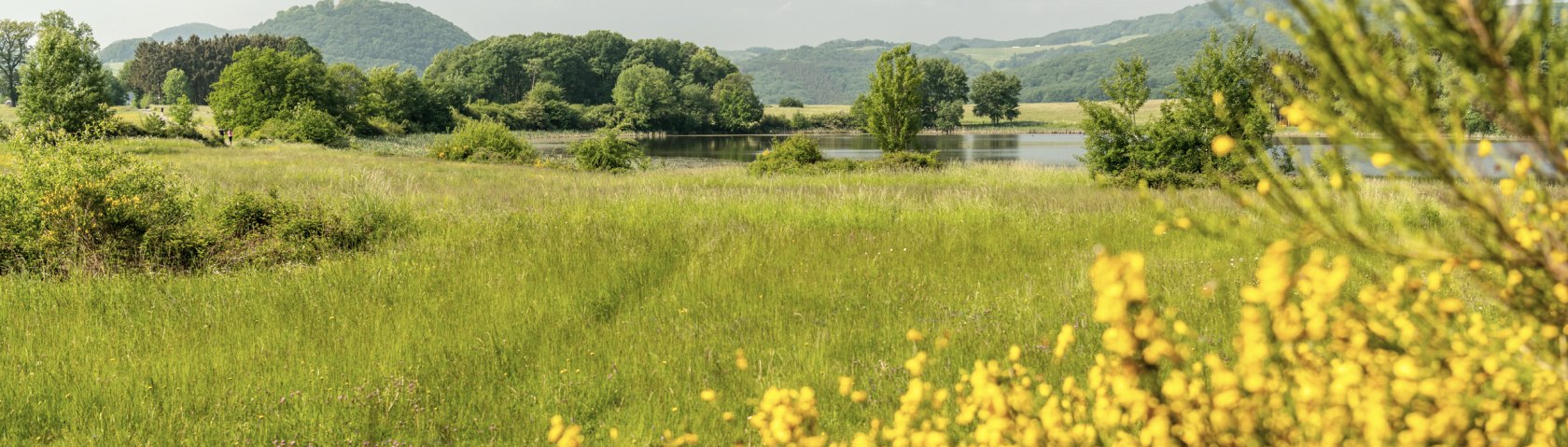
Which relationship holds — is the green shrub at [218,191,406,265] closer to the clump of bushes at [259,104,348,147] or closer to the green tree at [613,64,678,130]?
the clump of bushes at [259,104,348,147]

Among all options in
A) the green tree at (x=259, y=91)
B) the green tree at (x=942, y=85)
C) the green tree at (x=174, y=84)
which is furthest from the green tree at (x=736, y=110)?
the green tree at (x=174, y=84)

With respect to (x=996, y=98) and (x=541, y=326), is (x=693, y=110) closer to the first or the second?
(x=996, y=98)

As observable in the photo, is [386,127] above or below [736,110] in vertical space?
below

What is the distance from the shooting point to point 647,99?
338 ft

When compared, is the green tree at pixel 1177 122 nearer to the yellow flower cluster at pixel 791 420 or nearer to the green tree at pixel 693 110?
the yellow flower cluster at pixel 791 420

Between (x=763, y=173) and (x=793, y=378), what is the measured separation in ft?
70.1

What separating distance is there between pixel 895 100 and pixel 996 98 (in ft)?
343

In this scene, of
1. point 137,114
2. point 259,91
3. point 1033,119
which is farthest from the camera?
point 1033,119

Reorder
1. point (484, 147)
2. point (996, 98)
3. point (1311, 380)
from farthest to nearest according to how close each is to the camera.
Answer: point (996, 98) → point (484, 147) → point (1311, 380)

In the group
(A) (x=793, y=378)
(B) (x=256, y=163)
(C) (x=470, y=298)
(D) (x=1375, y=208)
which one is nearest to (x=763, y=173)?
(B) (x=256, y=163)

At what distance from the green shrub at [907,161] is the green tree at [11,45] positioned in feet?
378

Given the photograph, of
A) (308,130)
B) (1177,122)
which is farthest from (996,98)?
(1177,122)

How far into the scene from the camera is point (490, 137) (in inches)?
1542

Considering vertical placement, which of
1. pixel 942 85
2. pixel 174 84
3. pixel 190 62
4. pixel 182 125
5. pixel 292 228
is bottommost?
pixel 292 228
